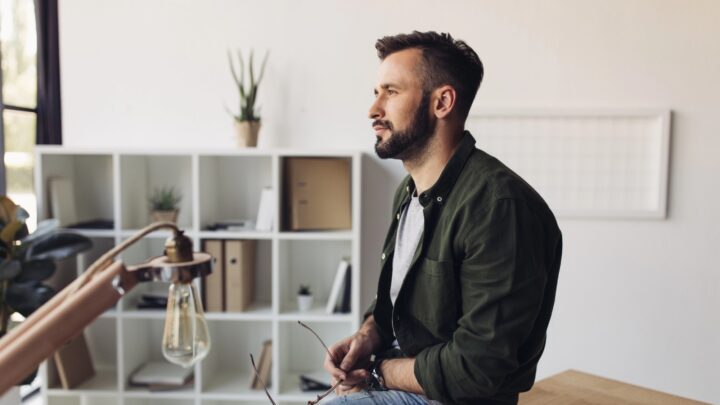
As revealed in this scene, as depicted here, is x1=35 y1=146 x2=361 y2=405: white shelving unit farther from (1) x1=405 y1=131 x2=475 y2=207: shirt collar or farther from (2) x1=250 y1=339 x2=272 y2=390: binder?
(1) x1=405 y1=131 x2=475 y2=207: shirt collar

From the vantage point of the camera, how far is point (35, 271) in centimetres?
223

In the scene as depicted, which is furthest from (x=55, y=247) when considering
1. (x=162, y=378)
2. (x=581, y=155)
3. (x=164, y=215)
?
(x=581, y=155)

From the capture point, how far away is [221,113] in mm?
2916

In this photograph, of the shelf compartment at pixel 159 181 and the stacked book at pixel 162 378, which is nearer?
the stacked book at pixel 162 378

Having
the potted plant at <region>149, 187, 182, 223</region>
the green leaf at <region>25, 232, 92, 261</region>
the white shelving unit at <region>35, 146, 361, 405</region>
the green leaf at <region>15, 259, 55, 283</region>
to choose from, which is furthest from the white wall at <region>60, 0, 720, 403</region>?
the green leaf at <region>15, 259, 55, 283</region>

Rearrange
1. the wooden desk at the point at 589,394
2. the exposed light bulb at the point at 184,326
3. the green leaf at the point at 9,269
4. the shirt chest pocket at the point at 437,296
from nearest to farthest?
the exposed light bulb at the point at 184,326
the shirt chest pocket at the point at 437,296
the wooden desk at the point at 589,394
the green leaf at the point at 9,269

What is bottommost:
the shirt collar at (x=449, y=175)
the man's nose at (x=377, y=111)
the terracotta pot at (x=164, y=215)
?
the terracotta pot at (x=164, y=215)

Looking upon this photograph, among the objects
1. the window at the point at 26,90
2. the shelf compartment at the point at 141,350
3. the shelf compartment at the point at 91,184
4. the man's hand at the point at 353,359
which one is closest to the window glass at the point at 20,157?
the window at the point at 26,90

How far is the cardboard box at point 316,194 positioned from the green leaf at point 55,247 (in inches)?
35.1

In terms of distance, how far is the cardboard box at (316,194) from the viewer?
104 inches

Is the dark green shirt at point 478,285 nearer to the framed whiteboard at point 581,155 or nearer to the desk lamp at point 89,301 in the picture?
the desk lamp at point 89,301

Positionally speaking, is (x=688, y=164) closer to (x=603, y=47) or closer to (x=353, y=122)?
(x=603, y=47)

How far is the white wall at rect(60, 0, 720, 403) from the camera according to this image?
2740mm

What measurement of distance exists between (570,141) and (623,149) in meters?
0.26
